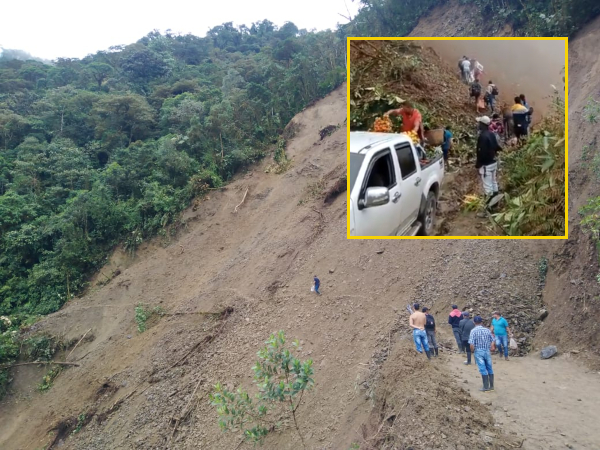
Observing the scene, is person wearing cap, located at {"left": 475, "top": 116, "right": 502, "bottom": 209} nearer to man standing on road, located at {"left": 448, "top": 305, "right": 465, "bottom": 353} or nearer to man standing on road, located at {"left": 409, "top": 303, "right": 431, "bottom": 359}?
man standing on road, located at {"left": 409, "top": 303, "right": 431, "bottom": 359}

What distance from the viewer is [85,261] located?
56.6 feet

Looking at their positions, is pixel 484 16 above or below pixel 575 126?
above

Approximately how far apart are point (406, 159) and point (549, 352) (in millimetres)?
5154

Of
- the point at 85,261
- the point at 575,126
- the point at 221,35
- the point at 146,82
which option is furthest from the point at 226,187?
the point at 221,35

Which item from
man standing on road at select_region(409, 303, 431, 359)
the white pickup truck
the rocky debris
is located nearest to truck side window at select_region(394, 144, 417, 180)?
the white pickup truck

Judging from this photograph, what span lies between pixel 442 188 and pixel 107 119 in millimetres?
24194

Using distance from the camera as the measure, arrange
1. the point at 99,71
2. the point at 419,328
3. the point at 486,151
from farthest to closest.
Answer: the point at 99,71 → the point at 419,328 → the point at 486,151

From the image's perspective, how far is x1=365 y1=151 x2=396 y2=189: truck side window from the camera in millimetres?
3697

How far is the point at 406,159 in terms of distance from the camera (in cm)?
366

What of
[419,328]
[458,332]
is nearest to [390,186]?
[419,328]

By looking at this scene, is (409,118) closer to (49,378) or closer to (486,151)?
(486,151)

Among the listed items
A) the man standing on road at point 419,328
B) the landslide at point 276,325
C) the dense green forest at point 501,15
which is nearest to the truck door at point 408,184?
the landslide at point 276,325

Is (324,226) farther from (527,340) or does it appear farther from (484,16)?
(484,16)

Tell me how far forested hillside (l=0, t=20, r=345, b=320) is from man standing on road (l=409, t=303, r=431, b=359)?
12.6 metres
